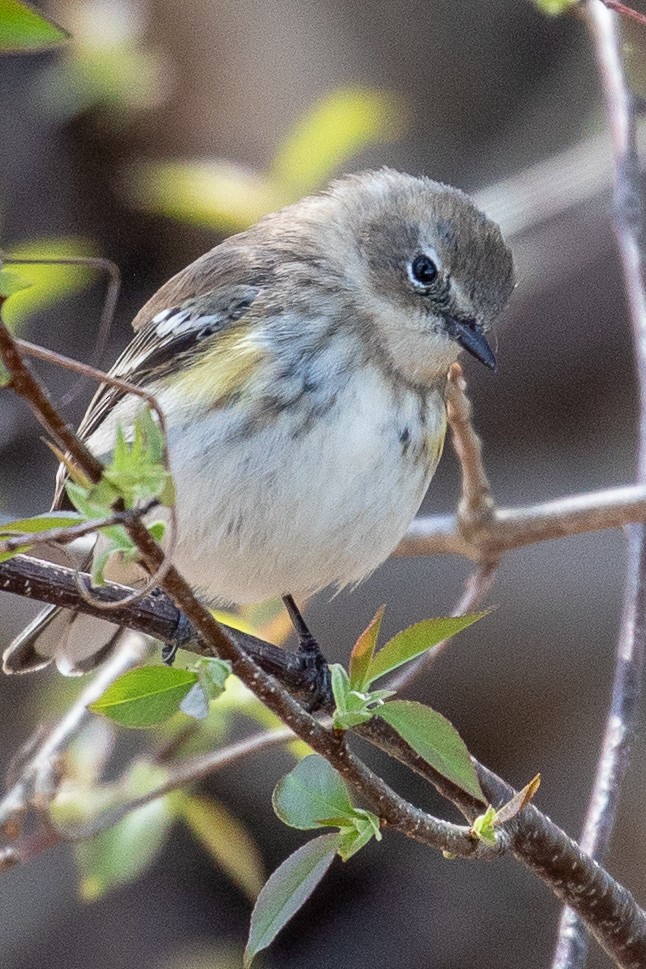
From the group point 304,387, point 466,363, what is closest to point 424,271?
point 304,387

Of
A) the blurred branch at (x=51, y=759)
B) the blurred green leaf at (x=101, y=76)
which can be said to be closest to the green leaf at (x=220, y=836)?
the blurred branch at (x=51, y=759)

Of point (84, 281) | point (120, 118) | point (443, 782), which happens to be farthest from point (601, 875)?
point (120, 118)

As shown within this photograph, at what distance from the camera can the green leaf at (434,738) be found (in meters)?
1.52

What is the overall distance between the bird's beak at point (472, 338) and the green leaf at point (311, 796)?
1.42 m

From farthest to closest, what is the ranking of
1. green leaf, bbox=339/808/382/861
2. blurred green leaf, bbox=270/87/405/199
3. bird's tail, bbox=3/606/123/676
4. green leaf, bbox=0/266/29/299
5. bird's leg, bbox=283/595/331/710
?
blurred green leaf, bbox=270/87/405/199 → bird's tail, bbox=3/606/123/676 → bird's leg, bbox=283/595/331/710 → green leaf, bbox=339/808/382/861 → green leaf, bbox=0/266/29/299

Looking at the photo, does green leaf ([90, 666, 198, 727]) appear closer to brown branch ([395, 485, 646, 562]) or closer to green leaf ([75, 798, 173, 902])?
brown branch ([395, 485, 646, 562])

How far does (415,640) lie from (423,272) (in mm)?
1617

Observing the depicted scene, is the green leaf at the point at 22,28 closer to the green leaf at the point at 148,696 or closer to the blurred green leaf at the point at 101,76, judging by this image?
the green leaf at the point at 148,696

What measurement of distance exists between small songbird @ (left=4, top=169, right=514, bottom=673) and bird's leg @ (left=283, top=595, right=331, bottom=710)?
0.28 feet

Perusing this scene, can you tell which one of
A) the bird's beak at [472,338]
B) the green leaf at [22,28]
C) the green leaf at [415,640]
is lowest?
the bird's beak at [472,338]

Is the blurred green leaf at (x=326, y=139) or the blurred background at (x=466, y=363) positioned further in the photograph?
the blurred background at (x=466, y=363)

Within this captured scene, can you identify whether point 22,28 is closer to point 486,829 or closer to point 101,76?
point 486,829

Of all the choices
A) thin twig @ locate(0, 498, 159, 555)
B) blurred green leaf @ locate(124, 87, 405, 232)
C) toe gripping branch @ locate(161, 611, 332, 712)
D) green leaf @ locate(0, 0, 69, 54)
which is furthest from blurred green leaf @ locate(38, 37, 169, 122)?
thin twig @ locate(0, 498, 159, 555)

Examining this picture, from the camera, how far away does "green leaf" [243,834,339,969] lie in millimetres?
1559
